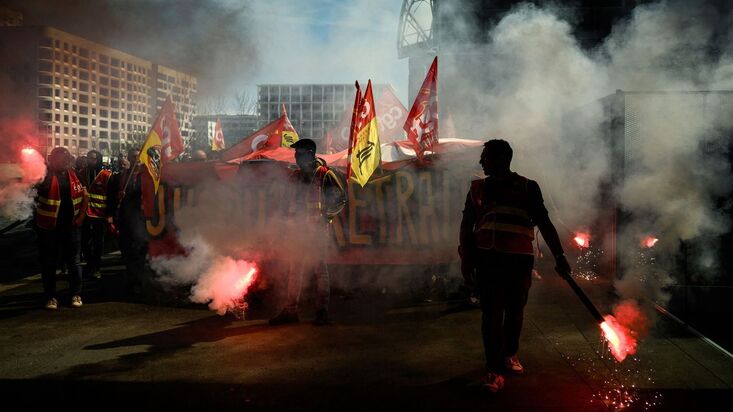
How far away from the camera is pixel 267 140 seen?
36.8 feet

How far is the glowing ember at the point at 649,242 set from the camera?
712cm

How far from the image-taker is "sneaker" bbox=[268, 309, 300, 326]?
5.26 metres

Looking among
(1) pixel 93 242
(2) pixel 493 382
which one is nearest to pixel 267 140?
(1) pixel 93 242

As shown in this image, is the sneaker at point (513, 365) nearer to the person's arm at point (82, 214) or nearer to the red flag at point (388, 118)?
the person's arm at point (82, 214)

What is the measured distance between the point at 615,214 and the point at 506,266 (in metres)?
4.37

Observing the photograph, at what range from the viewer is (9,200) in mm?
6727

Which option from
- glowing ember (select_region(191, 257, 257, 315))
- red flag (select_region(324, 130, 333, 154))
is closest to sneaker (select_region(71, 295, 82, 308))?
glowing ember (select_region(191, 257, 257, 315))

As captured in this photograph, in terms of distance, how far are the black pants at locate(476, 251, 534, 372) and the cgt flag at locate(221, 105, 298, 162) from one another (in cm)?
809

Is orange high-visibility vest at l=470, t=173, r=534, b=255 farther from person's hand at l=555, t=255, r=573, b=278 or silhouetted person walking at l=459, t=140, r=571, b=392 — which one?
person's hand at l=555, t=255, r=573, b=278

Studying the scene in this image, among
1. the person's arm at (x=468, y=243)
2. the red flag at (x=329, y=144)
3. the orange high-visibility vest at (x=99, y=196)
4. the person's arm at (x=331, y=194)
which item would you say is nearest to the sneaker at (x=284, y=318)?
the person's arm at (x=331, y=194)

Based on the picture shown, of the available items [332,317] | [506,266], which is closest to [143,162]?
[332,317]

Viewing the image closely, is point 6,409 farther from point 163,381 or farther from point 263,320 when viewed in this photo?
point 263,320

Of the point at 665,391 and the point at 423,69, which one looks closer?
the point at 665,391

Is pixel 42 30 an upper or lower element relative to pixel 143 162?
upper
